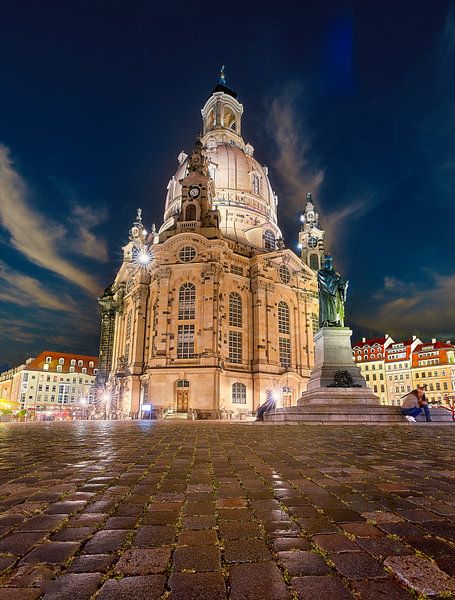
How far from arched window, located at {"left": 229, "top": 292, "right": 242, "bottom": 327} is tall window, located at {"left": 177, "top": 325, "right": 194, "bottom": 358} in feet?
16.8

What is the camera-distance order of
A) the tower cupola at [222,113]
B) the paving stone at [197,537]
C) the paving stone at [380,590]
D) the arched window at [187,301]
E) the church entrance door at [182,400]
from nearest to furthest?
the paving stone at [380,590]
the paving stone at [197,537]
the church entrance door at [182,400]
the arched window at [187,301]
the tower cupola at [222,113]

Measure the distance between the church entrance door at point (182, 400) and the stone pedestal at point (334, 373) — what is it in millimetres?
20458

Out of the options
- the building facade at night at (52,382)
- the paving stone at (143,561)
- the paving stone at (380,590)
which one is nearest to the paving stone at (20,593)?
the paving stone at (143,561)

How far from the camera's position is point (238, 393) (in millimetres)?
43188

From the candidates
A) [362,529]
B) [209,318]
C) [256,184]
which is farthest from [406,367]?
[362,529]

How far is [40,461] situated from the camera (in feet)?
20.2

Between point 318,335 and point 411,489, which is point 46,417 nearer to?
point 318,335

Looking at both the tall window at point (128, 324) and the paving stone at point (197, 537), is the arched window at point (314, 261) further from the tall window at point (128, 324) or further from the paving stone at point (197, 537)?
the paving stone at point (197, 537)

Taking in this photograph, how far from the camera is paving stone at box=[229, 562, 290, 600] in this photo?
71.3 inches

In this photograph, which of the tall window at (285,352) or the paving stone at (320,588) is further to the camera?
the tall window at (285,352)

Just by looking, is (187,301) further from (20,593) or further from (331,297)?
(20,593)

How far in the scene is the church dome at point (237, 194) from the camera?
57.6 m

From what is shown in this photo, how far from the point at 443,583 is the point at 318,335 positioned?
839 inches

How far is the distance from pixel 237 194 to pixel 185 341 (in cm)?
2793
